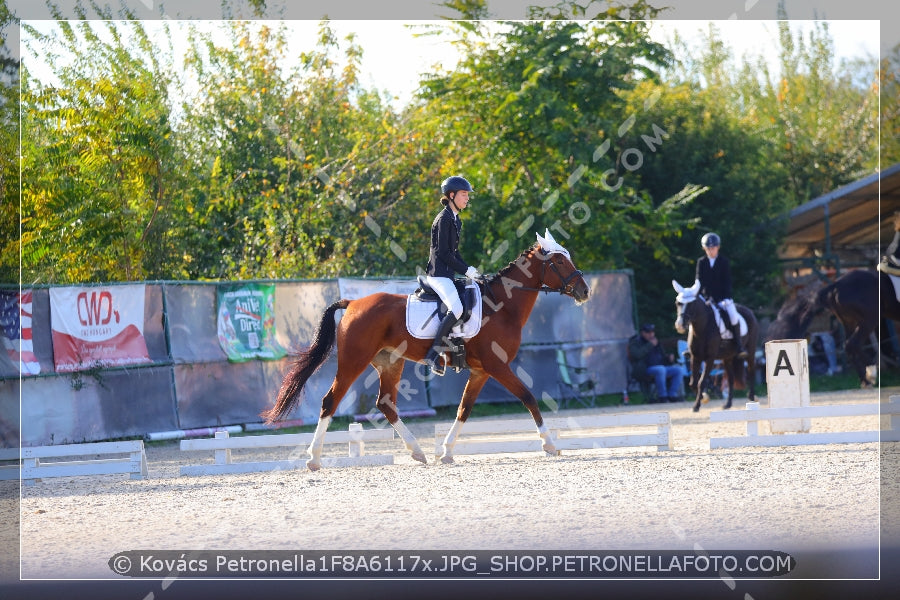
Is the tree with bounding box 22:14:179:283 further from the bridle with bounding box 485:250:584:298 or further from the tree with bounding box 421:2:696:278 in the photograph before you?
the bridle with bounding box 485:250:584:298

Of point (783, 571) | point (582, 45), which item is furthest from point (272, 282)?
point (783, 571)

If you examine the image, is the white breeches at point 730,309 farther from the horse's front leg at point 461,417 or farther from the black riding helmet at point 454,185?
the black riding helmet at point 454,185

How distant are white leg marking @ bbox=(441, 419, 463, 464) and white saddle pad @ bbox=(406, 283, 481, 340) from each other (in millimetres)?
914

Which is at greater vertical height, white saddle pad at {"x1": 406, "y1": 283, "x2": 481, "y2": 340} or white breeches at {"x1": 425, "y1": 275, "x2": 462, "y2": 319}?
white breeches at {"x1": 425, "y1": 275, "x2": 462, "y2": 319}

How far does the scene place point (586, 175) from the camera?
21625 mm

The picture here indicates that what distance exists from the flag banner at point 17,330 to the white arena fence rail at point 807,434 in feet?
28.4

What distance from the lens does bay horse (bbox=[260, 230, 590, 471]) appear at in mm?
10609

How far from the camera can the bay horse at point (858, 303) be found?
684 inches

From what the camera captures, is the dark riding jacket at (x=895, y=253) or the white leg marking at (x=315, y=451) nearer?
the white leg marking at (x=315, y=451)

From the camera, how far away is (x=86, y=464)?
1090cm

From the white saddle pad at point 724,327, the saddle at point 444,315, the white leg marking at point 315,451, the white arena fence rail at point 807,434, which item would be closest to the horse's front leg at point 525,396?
the saddle at point 444,315

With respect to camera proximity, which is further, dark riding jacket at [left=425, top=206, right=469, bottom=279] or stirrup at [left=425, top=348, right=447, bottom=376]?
stirrup at [left=425, top=348, right=447, bottom=376]

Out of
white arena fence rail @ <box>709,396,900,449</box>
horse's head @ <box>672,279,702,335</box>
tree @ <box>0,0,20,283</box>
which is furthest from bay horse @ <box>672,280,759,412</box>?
tree @ <box>0,0,20,283</box>

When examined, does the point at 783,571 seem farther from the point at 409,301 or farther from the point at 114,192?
the point at 114,192
